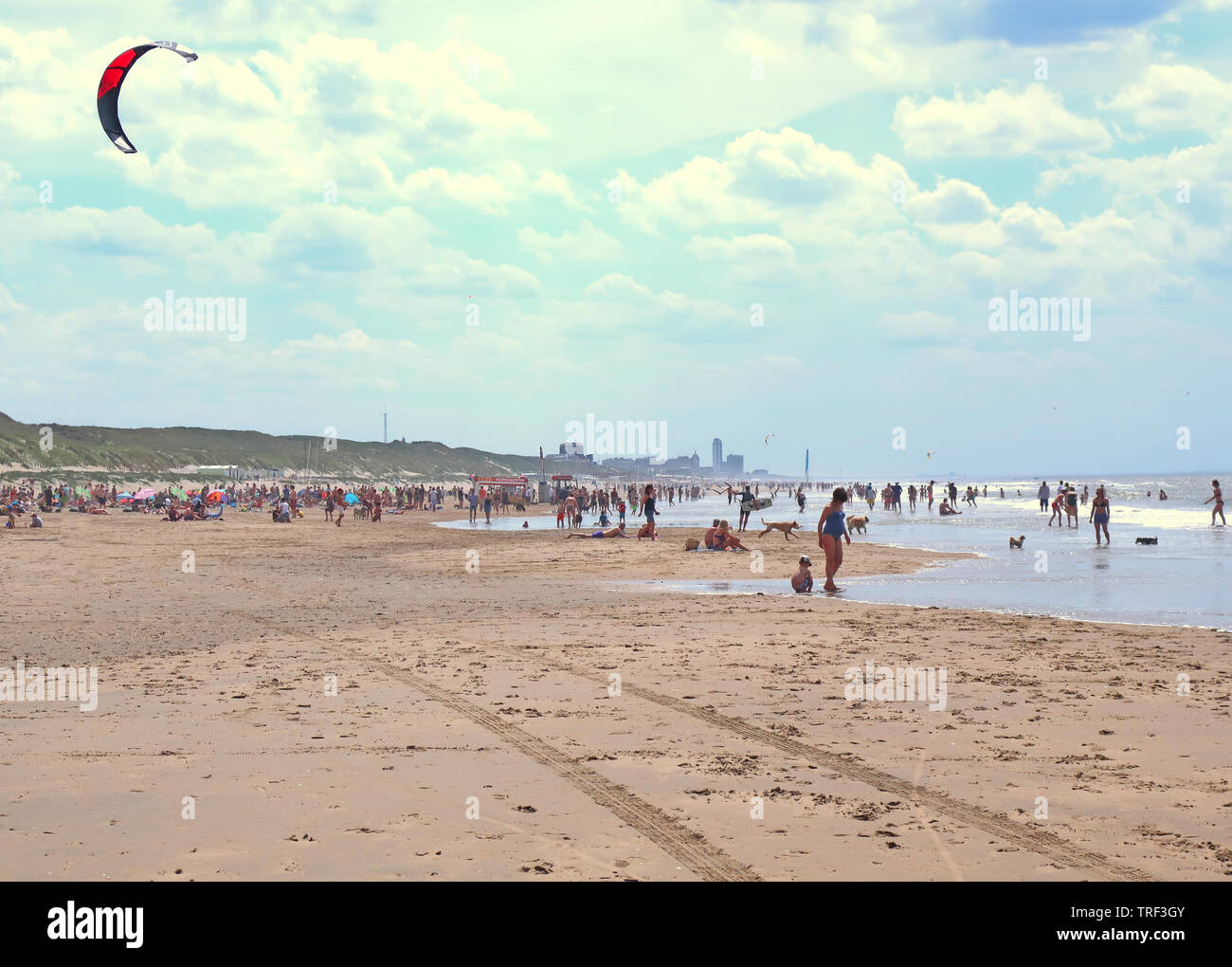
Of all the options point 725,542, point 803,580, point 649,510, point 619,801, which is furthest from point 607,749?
point 649,510

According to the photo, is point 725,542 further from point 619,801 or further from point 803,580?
point 619,801

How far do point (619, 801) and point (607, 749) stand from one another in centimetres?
124

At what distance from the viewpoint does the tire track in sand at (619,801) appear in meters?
4.86

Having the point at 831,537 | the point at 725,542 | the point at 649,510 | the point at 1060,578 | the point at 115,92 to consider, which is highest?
the point at 115,92

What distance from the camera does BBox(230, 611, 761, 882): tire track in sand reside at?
16.0 feet

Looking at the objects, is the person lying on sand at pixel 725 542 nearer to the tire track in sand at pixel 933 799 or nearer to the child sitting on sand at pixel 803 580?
the child sitting on sand at pixel 803 580

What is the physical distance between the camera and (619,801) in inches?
232

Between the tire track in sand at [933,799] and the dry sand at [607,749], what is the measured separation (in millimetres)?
29

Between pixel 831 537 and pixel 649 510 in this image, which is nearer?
pixel 831 537

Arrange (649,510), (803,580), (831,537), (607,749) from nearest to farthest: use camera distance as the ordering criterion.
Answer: (607,749) < (803,580) < (831,537) < (649,510)

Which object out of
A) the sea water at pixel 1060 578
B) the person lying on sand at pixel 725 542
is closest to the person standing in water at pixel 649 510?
the sea water at pixel 1060 578

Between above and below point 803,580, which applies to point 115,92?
above
